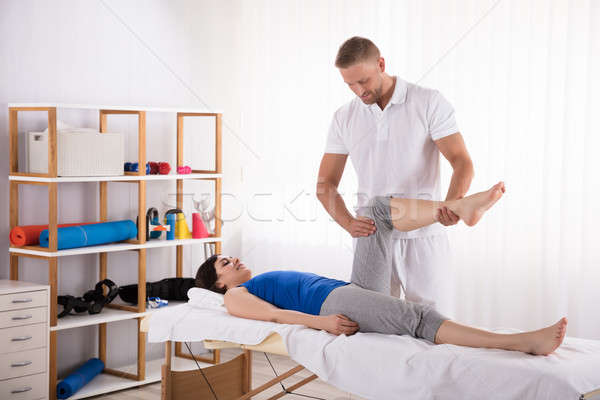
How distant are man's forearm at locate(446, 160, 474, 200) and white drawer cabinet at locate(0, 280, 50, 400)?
1769 mm

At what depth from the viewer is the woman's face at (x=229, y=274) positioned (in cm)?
278

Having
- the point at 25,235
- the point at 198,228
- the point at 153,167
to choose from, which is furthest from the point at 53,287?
the point at 198,228

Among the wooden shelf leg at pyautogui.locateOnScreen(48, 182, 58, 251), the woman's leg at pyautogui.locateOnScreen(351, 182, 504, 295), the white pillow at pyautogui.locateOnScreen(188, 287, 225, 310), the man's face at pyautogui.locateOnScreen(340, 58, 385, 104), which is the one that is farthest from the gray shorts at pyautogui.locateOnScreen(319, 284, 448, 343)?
the wooden shelf leg at pyautogui.locateOnScreen(48, 182, 58, 251)

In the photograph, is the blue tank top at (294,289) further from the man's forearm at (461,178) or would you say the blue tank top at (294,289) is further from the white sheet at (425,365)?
the man's forearm at (461,178)

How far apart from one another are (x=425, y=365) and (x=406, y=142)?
2.79 ft

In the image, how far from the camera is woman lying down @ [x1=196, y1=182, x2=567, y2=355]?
193 cm

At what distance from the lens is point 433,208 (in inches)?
85.4

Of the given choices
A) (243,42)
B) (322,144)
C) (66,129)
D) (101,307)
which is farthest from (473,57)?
(101,307)

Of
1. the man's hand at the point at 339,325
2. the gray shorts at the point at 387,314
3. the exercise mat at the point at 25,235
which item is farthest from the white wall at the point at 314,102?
the man's hand at the point at 339,325

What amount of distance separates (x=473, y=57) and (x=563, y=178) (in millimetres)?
694

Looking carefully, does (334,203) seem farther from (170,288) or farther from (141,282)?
(170,288)

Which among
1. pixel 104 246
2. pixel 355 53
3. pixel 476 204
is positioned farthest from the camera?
pixel 104 246

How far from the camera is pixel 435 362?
1830 millimetres

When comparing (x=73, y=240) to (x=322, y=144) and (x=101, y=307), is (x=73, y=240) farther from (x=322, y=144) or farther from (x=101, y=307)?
(x=322, y=144)
